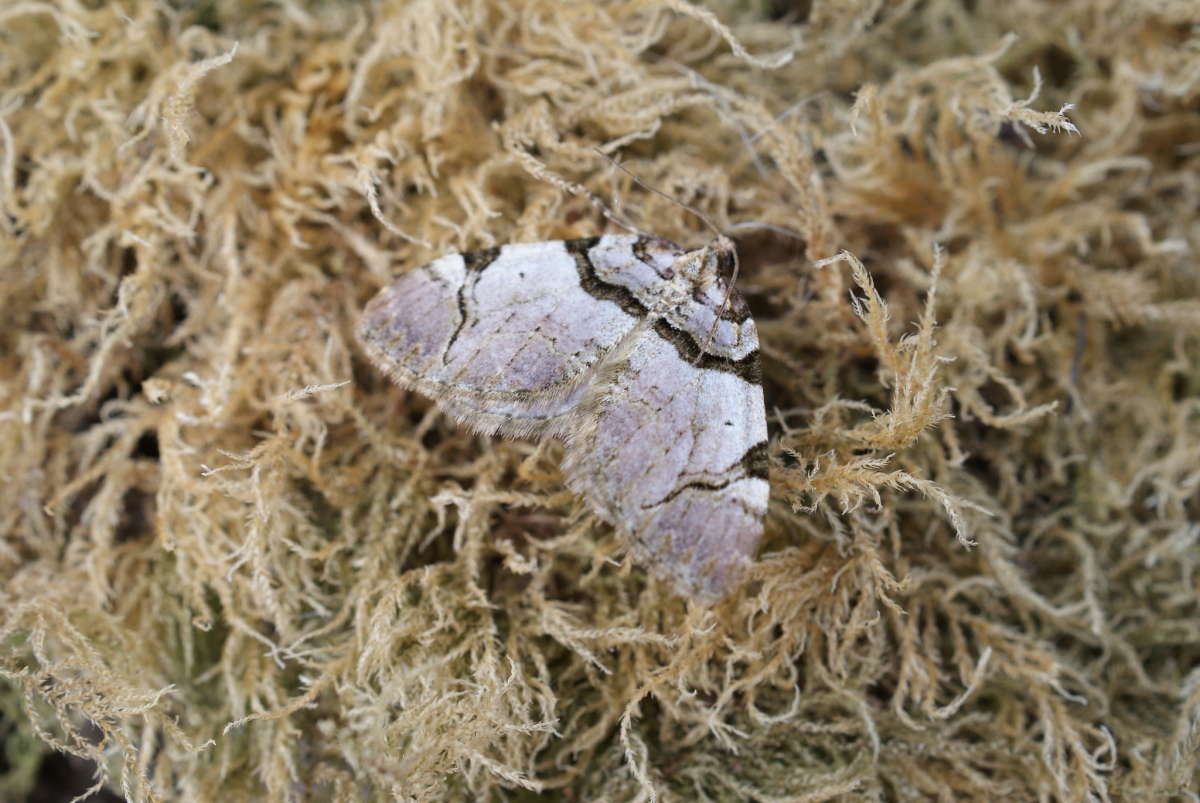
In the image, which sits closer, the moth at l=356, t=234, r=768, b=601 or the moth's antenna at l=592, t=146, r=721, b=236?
the moth at l=356, t=234, r=768, b=601

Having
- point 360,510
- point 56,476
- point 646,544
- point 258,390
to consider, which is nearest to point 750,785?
point 646,544

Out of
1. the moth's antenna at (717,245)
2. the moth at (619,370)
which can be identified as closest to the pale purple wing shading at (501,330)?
the moth at (619,370)

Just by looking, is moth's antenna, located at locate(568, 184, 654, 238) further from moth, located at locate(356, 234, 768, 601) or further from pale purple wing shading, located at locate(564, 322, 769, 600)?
pale purple wing shading, located at locate(564, 322, 769, 600)

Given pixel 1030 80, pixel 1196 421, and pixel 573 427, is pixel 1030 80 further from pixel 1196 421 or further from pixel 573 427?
pixel 573 427

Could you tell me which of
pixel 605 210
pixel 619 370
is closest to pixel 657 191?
pixel 605 210

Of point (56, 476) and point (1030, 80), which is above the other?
point (1030, 80)

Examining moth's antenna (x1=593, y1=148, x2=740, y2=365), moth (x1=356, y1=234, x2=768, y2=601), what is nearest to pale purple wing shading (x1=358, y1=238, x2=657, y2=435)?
moth (x1=356, y1=234, x2=768, y2=601)

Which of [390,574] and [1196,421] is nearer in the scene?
[390,574]
